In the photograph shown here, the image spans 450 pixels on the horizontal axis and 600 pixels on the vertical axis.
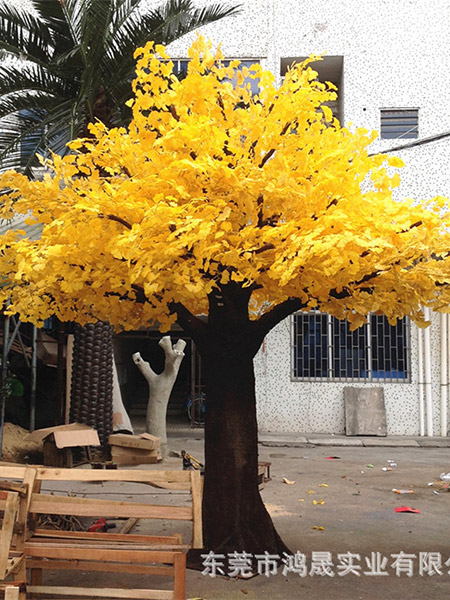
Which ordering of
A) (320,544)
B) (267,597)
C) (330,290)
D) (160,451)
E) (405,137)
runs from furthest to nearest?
1. (405,137)
2. (160,451)
3. (320,544)
4. (330,290)
5. (267,597)

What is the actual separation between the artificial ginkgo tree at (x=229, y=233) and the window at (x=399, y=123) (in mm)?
10268

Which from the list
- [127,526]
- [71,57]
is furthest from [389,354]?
[127,526]

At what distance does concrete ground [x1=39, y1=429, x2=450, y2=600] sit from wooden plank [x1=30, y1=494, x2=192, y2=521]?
0.75 metres

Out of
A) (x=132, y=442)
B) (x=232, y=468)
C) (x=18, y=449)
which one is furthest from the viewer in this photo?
(x=18, y=449)

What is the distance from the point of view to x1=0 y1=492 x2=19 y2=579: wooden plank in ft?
11.7

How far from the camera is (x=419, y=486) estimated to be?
28.2ft

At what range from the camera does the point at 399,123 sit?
14.3m

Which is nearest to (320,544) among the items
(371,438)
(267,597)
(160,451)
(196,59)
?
(267,597)

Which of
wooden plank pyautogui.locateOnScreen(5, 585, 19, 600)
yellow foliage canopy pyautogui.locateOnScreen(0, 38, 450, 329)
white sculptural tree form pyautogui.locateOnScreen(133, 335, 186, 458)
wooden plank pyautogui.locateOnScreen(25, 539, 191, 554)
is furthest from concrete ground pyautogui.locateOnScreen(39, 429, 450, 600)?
yellow foliage canopy pyautogui.locateOnScreen(0, 38, 450, 329)

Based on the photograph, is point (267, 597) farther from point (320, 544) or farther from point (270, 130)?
point (270, 130)

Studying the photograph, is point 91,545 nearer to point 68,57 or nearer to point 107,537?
point 107,537

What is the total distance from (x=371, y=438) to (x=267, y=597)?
9405mm

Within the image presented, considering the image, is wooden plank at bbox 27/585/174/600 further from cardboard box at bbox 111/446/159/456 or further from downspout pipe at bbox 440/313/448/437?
downspout pipe at bbox 440/313/448/437

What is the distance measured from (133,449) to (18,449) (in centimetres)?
197
